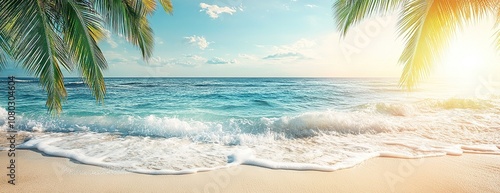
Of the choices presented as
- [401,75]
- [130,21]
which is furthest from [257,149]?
[130,21]

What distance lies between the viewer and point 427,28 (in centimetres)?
404

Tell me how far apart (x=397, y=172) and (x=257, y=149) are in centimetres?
286

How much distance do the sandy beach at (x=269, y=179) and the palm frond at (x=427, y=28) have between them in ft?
5.08

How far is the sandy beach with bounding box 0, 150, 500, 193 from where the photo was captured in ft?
11.8

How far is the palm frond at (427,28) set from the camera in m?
3.97

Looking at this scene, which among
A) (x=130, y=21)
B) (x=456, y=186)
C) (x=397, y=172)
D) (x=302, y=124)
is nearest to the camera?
(x=456, y=186)

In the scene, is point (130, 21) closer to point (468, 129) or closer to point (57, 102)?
point (57, 102)

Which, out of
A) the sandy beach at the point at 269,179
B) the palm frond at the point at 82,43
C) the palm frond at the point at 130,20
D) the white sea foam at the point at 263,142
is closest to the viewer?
the sandy beach at the point at 269,179

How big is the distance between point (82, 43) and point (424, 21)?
17.5ft

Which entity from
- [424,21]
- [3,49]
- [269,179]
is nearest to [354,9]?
[424,21]

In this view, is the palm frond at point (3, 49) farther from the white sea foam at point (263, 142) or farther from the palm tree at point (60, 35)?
the white sea foam at point (263, 142)

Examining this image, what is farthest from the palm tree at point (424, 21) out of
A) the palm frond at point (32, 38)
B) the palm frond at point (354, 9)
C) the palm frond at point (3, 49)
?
the palm frond at point (3, 49)

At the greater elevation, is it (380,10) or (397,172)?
(380,10)

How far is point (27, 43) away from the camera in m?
3.32
